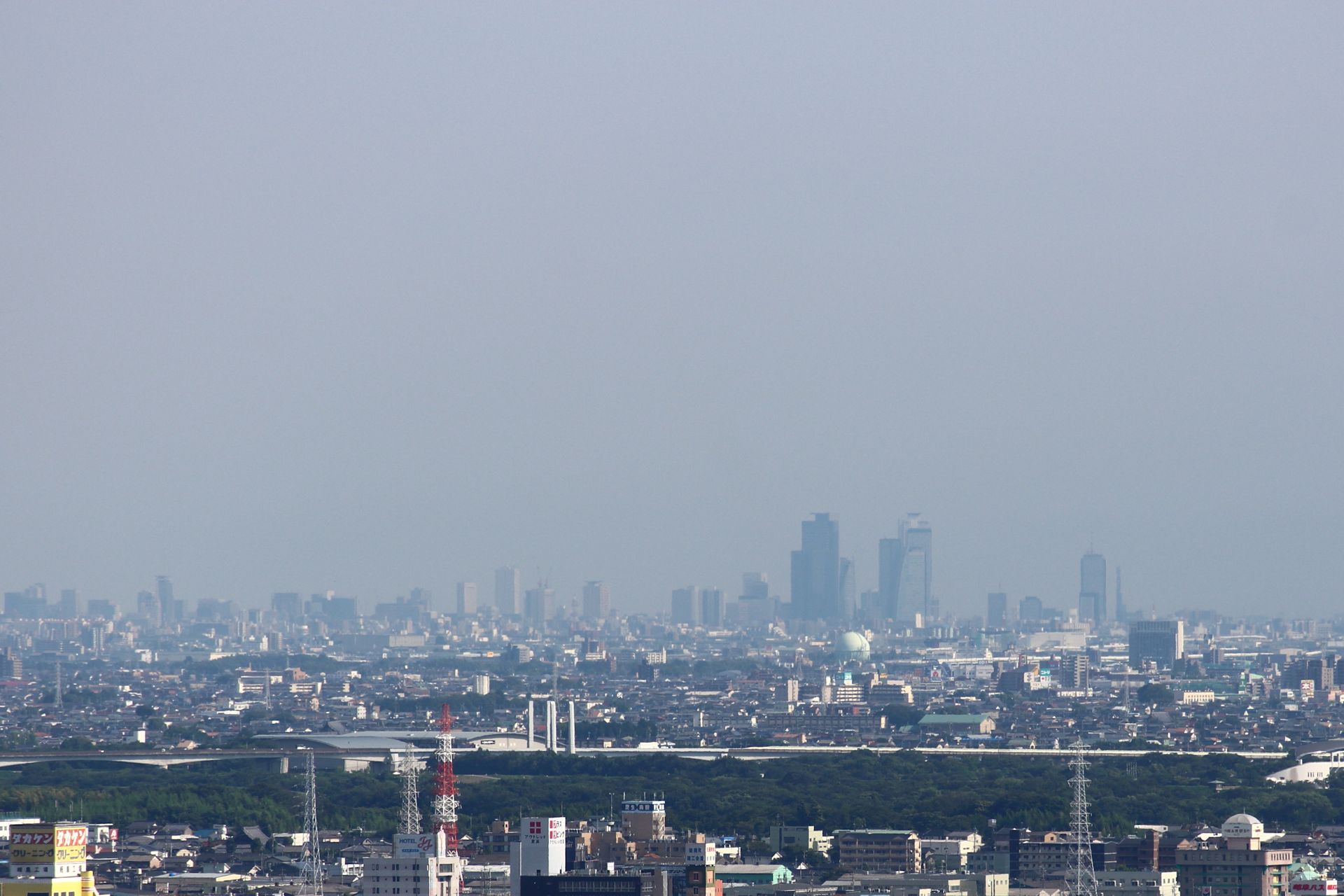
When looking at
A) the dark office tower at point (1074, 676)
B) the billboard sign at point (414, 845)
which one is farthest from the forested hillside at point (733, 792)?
the dark office tower at point (1074, 676)

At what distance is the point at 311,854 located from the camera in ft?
252

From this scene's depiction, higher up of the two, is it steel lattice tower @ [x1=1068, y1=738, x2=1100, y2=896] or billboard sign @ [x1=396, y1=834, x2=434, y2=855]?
billboard sign @ [x1=396, y1=834, x2=434, y2=855]

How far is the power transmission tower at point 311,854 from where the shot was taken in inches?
2539

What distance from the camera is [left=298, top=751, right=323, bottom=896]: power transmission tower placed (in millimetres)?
64500

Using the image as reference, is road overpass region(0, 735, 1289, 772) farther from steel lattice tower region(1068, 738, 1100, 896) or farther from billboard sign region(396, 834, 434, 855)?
billboard sign region(396, 834, 434, 855)

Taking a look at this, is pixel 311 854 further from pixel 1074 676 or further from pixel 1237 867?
pixel 1074 676

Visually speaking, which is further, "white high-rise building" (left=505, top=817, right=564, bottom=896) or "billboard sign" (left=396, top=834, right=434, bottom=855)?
"white high-rise building" (left=505, top=817, right=564, bottom=896)

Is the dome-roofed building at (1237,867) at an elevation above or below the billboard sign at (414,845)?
below

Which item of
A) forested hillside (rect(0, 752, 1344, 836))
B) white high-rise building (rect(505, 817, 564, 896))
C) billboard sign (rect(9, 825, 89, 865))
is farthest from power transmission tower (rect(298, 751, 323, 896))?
billboard sign (rect(9, 825, 89, 865))

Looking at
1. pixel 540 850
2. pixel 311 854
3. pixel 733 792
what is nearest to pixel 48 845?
pixel 540 850

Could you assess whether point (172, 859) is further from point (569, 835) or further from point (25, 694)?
point (25, 694)

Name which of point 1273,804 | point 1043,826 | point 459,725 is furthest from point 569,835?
point 459,725

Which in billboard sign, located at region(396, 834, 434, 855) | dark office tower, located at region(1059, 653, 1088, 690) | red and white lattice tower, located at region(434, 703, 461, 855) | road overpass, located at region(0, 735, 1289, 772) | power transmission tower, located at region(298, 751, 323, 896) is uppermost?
dark office tower, located at region(1059, 653, 1088, 690)

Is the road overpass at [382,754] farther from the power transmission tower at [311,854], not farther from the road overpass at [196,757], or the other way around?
the power transmission tower at [311,854]
